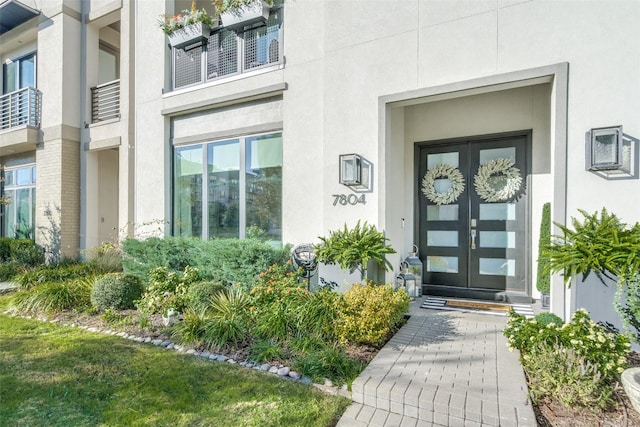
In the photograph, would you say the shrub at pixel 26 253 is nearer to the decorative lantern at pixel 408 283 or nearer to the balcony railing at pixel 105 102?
the balcony railing at pixel 105 102

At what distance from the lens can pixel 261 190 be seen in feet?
23.2

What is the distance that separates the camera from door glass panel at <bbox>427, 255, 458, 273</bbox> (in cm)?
647

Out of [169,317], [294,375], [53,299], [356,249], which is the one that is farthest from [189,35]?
[294,375]

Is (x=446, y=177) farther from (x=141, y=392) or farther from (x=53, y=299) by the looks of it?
(x=53, y=299)

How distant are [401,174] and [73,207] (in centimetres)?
943

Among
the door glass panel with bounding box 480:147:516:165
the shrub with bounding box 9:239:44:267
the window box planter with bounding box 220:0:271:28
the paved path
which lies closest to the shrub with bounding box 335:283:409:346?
the paved path

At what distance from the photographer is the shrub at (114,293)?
5.86 m

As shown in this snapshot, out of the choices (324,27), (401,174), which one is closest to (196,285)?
(401,174)

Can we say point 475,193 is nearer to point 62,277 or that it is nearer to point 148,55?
point 148,55

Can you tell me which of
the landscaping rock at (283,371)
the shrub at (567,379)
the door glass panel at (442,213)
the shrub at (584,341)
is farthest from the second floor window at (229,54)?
the shrub at (567,379)

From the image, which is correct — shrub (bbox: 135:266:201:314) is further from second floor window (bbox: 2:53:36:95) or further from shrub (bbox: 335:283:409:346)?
second floor window (bbox: 2:53:36:95)

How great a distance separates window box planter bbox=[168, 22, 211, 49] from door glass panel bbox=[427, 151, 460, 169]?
5588 mm

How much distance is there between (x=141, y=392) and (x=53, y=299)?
4062mm

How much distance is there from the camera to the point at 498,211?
20.2 feet
